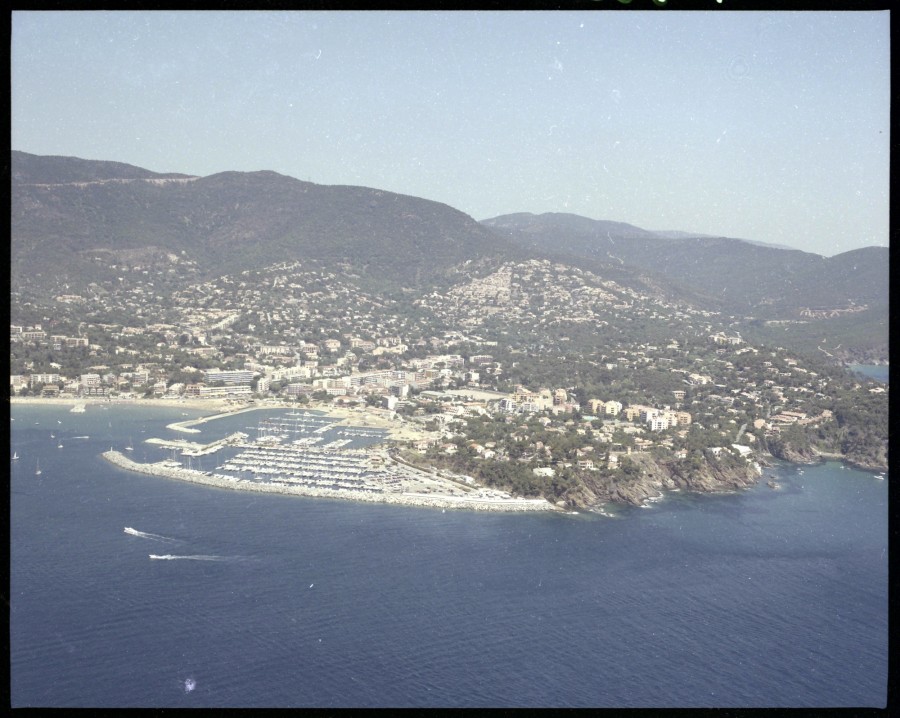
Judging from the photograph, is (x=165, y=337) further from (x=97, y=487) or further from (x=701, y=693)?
(x=701, y=693)

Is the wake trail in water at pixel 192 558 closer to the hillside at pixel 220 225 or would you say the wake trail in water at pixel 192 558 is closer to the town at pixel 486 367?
the town at pixel 486 367

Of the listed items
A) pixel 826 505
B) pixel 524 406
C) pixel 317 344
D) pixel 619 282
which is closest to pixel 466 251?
pixel 619 282

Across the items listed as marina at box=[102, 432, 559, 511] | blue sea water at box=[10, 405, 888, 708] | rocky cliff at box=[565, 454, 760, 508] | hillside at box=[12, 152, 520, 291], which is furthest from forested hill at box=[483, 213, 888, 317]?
blue sea water at box=[10, 405, 888, 708]

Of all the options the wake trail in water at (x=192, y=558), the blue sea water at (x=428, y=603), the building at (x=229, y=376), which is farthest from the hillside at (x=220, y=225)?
the wake trail in water at (x=192, y=558)

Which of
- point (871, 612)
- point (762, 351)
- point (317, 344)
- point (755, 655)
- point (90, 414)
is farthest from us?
point (317, 344)

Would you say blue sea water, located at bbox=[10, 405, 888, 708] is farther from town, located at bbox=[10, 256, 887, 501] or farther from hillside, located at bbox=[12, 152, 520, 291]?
hillside, located at bbox=[12, 152, 520, 291]
